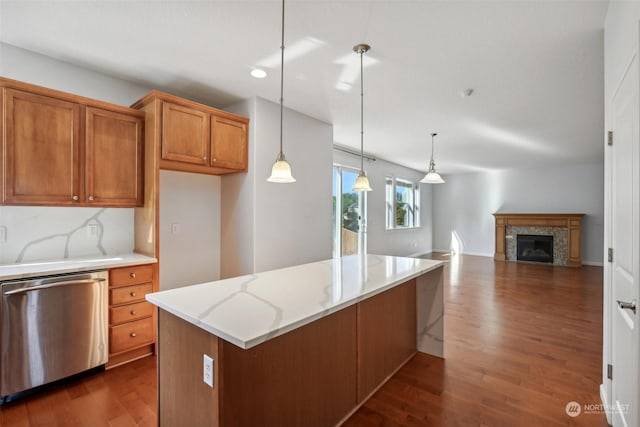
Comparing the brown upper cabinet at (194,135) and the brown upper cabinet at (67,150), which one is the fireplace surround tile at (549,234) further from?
the brown upper cabinet at (67,150)

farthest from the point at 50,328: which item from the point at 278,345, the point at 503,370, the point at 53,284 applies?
the point at 503,370

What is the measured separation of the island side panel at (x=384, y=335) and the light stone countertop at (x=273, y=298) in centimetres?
28

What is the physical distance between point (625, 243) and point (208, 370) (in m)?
2.11

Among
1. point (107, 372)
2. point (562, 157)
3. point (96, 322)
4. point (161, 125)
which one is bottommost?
Result: point (107, 372)

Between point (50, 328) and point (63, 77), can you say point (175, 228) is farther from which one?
point (63, 77)

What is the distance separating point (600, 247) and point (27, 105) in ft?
34.5

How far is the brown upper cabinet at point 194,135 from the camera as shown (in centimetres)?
270

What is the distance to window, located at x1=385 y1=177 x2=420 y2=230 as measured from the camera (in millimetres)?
7629

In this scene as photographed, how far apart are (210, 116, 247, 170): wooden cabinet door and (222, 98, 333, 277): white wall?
0.32ft

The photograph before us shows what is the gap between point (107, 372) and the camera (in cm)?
243

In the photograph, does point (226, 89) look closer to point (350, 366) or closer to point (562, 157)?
point (350, 366)

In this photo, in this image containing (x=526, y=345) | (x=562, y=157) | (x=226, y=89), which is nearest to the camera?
(x=526, y=345)

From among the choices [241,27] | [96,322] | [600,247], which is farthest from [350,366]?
[600,247]

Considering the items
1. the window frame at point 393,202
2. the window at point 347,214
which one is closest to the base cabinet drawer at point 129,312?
the window at point 347,214
